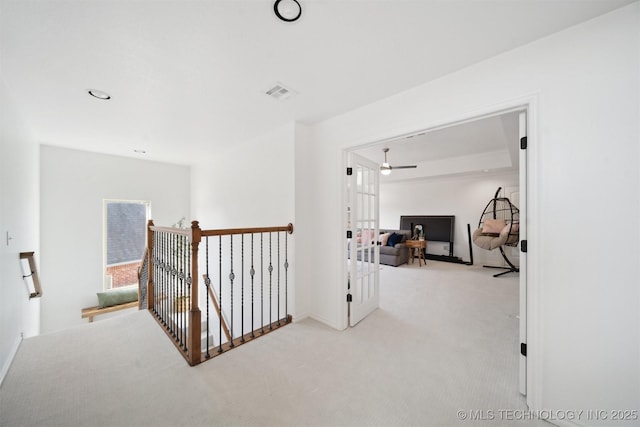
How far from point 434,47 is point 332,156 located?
1347 millimetres

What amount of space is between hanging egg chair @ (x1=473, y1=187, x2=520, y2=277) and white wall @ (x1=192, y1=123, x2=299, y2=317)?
4.30 m

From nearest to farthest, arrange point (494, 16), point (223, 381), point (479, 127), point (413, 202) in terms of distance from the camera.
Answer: point (494, 16) → point (223, 381) → point (479, 127) → point (413, 202)

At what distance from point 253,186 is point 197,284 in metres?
1.95

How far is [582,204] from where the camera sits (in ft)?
4.30

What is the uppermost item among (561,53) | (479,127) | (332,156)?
(479,127)

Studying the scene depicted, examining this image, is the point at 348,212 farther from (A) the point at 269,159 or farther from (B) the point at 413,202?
(B) the point at 413,202

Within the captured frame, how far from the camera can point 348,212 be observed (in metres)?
2.64

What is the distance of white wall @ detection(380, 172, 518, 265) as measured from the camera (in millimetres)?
5539

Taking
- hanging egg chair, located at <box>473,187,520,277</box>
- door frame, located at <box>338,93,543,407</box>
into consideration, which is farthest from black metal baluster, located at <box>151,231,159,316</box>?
hanging egg chair, located at <box>473,187,520,277</box>

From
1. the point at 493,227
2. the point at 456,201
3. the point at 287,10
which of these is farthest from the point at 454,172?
the point at 287,10

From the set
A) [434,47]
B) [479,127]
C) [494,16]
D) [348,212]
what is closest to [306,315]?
[348,212]

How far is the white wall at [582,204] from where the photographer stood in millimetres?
1206

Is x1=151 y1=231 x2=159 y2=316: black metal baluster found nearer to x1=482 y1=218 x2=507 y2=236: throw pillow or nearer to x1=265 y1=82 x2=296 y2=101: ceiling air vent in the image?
x1=265 y1=82 x2=296 y2=101: ceiling air vent

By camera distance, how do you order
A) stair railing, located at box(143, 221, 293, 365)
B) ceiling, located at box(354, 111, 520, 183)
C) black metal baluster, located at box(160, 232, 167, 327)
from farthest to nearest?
ceiling, located at box(354, 111, 520, 183), black metal baluster, located at box(160, 232, 167, 327), stair railing, located at box(143, 221, 293, 365)
